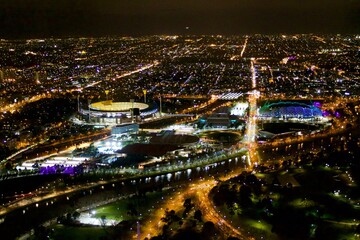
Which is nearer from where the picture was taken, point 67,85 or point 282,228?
point 282,228

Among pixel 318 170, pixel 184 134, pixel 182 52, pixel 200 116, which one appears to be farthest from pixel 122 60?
pixel 318 170

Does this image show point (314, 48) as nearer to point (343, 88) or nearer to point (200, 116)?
point (343, 88)

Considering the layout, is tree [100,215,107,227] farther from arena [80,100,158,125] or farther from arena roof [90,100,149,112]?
arena roof [90,100,149,112]

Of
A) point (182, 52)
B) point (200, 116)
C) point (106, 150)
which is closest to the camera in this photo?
point (106, 150)

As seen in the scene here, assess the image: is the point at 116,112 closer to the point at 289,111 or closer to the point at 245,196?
the point at 289,111

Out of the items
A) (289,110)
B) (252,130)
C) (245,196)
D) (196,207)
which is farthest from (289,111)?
(196,207)

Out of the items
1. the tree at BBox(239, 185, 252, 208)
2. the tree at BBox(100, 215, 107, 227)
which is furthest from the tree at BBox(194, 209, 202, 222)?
the tree at BBox(100, 215, 107, 227)

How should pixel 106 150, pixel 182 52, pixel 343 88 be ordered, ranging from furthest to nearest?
pixel 182 52 < pixel 343 88 < pixel 106 150
